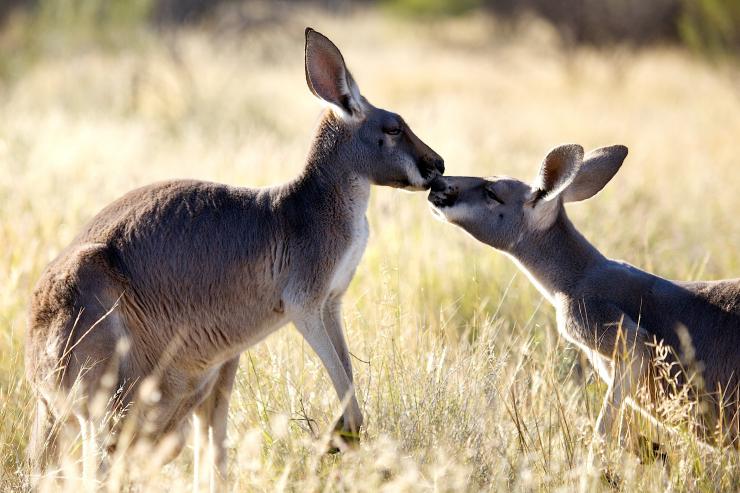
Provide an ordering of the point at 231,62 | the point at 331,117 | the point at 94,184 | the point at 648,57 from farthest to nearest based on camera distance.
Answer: the point at 648,57 → the point at 231,62 → the point at 94,184 → the point at 331,117

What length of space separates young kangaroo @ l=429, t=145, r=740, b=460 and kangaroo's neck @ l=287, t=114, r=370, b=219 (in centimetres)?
43

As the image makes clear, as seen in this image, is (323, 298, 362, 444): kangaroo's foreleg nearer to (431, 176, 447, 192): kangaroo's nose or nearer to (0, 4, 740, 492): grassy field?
(0, 4, 740, 492): grassy field

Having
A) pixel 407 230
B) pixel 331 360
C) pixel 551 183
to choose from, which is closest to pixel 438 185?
pixel 551 183

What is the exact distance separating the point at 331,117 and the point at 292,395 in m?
1.15

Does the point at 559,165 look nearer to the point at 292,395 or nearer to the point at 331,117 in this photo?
the point at 331,117

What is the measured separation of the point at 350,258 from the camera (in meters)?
3.86

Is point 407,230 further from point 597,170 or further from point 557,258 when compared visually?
point 557,258

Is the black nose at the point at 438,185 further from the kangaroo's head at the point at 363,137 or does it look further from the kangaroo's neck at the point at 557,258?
the kangaroo's neck at the point at 557,258

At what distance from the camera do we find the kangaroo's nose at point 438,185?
13.8ft

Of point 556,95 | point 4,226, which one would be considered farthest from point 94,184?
point 556,95

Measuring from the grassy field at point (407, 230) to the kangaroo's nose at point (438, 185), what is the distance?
16.2 inches

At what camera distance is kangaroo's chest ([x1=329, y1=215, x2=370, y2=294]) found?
381 centimetres

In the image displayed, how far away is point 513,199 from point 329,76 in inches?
42.0

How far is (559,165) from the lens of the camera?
4.27 metres
